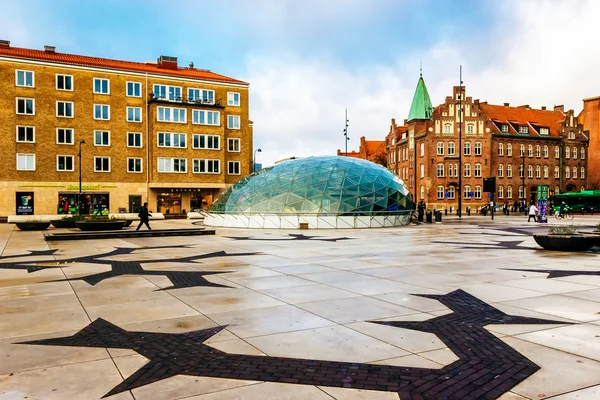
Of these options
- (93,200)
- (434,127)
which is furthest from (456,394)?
(434,127)

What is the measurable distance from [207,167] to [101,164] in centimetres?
1234

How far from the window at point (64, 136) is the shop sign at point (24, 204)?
6.73 m

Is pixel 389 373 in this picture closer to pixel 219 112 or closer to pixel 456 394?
pixel 456 394

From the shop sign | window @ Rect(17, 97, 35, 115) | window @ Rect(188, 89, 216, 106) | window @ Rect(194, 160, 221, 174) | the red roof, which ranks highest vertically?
the red roof

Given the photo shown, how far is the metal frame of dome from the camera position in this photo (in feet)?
112

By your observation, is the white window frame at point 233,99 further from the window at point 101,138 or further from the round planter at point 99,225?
the round planter at point 99,225

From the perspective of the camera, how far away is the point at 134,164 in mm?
57969

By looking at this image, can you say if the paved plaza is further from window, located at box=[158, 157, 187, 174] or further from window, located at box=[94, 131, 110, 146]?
window, located at box=[158, 157, 187, 174]

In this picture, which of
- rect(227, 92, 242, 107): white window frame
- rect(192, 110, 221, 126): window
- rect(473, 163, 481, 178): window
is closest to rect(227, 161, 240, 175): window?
rect(192, 110, 221, 126): window

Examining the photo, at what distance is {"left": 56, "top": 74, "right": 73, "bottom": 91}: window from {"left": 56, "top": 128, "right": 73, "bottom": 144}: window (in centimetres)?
456

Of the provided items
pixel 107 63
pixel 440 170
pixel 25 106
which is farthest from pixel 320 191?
pixel 440 170

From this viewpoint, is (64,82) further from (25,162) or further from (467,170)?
(467,170)

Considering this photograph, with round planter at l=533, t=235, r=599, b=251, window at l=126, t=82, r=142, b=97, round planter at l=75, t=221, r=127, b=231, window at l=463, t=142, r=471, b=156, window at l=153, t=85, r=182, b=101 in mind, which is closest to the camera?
round planter at l=533, t=235, r=599, b=251

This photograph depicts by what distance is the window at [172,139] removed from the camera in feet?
193
